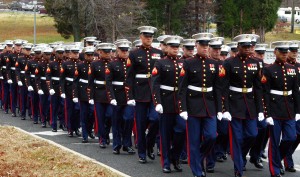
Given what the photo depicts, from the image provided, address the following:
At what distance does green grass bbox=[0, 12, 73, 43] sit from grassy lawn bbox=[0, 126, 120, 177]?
48.5 metres

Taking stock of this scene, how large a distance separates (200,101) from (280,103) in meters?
1.25


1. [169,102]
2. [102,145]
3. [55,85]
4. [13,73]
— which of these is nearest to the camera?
[169,102]

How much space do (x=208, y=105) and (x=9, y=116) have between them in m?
10.1

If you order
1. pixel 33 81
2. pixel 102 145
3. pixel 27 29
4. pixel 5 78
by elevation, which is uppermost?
pixel 33 81

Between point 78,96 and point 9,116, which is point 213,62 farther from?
point 9,116

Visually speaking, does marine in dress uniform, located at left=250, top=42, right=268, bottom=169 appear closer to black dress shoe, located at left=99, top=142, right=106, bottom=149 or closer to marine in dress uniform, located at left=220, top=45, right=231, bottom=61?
marine in dress uniform, located at left=220, top=45, right=231, bottom=61

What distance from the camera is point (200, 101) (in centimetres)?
977

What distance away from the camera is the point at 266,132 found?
11.1m

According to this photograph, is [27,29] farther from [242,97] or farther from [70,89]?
[242,97]

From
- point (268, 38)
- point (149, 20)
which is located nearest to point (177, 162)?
point (149, 20)

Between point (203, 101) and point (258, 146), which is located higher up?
point (203, 101)

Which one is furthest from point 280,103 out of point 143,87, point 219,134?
point 143,87

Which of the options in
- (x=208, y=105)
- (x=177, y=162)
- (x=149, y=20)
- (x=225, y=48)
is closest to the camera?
(x=208, y=105)

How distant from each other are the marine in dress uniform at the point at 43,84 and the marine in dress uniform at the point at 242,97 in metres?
7.13
